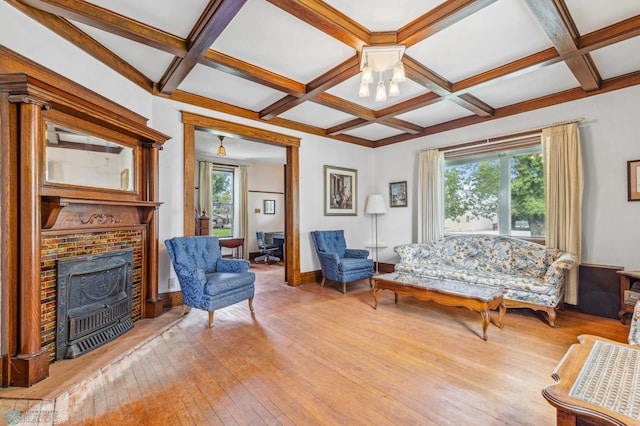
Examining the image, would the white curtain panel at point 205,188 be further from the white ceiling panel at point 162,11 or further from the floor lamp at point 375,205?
the white ceiling panel at point 162,11

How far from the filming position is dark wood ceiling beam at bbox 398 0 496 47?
6.54 feet

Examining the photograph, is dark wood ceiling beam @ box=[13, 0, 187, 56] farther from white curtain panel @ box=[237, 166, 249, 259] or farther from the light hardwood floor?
white curtain panel @ box=[237, 166, 249, 259]

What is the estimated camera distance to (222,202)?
7562 mm

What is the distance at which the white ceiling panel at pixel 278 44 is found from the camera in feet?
7.29

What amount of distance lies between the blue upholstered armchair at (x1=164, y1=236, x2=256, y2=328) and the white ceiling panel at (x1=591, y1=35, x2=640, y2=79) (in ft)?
14.3

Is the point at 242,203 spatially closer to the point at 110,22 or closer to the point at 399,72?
the point at 110,22

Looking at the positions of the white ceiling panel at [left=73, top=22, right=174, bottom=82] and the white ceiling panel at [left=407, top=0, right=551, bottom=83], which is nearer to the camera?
the white ceiling panel at [left=407, top=0, right=551, bottom=83]

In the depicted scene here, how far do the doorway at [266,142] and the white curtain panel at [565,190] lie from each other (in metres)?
3.58

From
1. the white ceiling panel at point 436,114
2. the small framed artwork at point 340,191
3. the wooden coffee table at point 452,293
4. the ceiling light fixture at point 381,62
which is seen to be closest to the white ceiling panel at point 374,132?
the white ceiling panel at point 436,114

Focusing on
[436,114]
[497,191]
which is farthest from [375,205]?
[497,191]

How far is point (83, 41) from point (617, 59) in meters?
5.07

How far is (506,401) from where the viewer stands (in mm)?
1812

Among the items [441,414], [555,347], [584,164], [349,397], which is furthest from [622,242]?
[349,397]

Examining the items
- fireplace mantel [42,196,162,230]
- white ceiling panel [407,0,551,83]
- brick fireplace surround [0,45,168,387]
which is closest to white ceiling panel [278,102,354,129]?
white ceiling panel [407,0,551,83]
